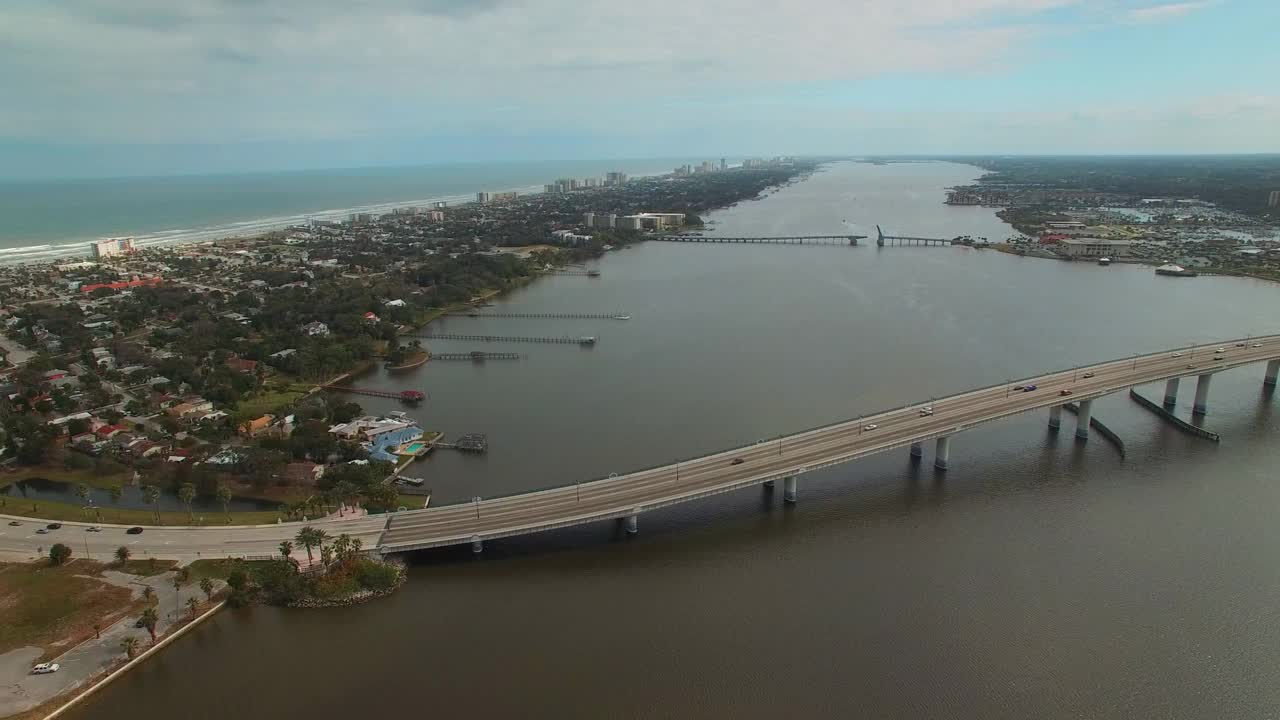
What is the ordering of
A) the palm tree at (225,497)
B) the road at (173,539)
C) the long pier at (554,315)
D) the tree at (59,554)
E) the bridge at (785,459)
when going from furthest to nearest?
the long pier at (554,315) < the palm tree at (225,497) < the bridge at (785,459) < the road at (173,539) < the tree at (59,554)

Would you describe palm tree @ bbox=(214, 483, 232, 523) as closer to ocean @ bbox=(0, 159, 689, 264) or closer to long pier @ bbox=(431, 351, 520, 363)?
long pier @ bbox=(431, 351, 520, 363)

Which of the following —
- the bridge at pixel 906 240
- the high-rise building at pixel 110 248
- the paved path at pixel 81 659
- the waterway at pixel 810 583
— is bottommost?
the waterway at pixel 810 583

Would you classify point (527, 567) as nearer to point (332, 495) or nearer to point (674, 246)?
point (332, 495)

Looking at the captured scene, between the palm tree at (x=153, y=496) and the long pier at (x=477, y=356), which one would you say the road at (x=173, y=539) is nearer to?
the palm tree at (x=153, y=496)

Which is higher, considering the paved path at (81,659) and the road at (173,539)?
the road at (173,539)

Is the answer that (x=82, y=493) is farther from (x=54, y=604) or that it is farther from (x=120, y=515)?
(x=54, y=604)

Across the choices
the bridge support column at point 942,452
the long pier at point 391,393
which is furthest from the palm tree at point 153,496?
the bridge support column at point 942,452
